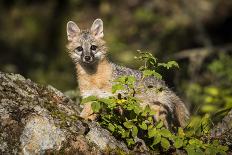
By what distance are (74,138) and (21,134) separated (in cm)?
48

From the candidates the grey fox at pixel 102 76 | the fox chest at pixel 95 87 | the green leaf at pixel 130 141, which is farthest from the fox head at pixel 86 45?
the green leaf at pixel 130 141

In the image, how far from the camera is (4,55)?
1842 cm

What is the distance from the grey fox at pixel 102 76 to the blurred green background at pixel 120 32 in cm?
395

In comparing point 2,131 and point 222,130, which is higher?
point 222,130

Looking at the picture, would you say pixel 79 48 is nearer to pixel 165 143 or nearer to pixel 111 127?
pixel 111 127

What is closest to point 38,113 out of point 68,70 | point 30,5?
point 68,70

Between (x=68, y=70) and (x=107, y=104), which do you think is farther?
(x=68, y=70)

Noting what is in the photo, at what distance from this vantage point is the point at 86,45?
828cm

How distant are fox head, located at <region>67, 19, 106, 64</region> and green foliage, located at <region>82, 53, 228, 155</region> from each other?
1830 mm

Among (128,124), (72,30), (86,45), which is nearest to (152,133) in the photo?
(128,124)

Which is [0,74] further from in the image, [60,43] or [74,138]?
[60,43]

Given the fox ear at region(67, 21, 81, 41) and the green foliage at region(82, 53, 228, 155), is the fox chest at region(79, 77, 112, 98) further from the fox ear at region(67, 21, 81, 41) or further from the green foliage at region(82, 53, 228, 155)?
the green foliage at region(82, 53, 228, 155)

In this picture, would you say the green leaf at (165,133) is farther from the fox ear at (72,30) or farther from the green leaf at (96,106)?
the fox ear at (72,30)

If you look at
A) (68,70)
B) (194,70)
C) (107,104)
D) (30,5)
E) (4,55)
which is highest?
(30,5)
